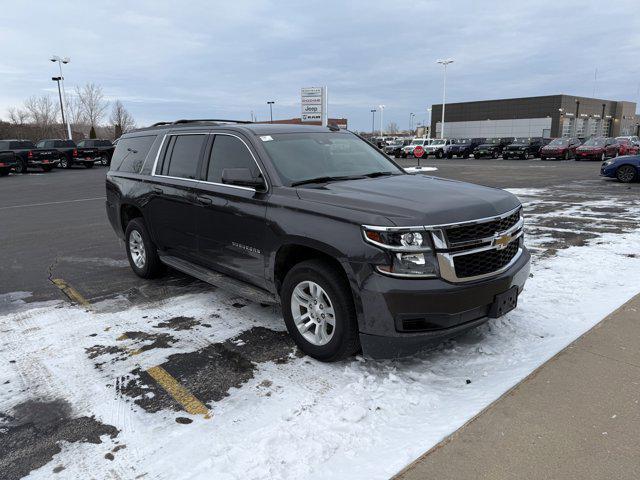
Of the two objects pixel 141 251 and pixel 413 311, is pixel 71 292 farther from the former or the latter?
pixel 413 311

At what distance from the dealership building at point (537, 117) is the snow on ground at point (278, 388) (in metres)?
82.0

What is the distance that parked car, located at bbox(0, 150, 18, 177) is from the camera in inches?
1030

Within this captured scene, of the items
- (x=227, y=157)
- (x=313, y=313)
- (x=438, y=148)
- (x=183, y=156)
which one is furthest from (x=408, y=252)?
(x=438, y=148)

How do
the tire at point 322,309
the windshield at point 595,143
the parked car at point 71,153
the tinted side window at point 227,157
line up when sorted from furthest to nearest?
the windshield at point 595,143
the parked car at point 71,153
the tinted side window at point 227,157
the tire at point 322,309

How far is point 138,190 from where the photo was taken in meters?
5.98

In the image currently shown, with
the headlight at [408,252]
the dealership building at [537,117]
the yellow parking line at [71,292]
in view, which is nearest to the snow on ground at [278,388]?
the yellow parking line at [71,292]

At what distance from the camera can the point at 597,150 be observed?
33344 millimetres

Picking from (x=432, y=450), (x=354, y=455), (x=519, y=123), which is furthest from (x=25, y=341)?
(x=519, y=123)

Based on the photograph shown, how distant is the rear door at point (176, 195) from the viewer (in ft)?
16.6

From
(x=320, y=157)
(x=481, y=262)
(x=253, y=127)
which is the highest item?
(x=253, y=127)

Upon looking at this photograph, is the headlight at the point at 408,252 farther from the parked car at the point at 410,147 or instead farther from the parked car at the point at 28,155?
the parked car at the point at 410,147

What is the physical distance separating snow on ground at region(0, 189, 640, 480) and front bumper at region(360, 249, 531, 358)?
327 millimetres

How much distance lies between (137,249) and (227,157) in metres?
2.40

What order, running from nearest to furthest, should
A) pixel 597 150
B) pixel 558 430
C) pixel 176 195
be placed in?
pixel 558 430, pixel 176 195, pixel 597 150
